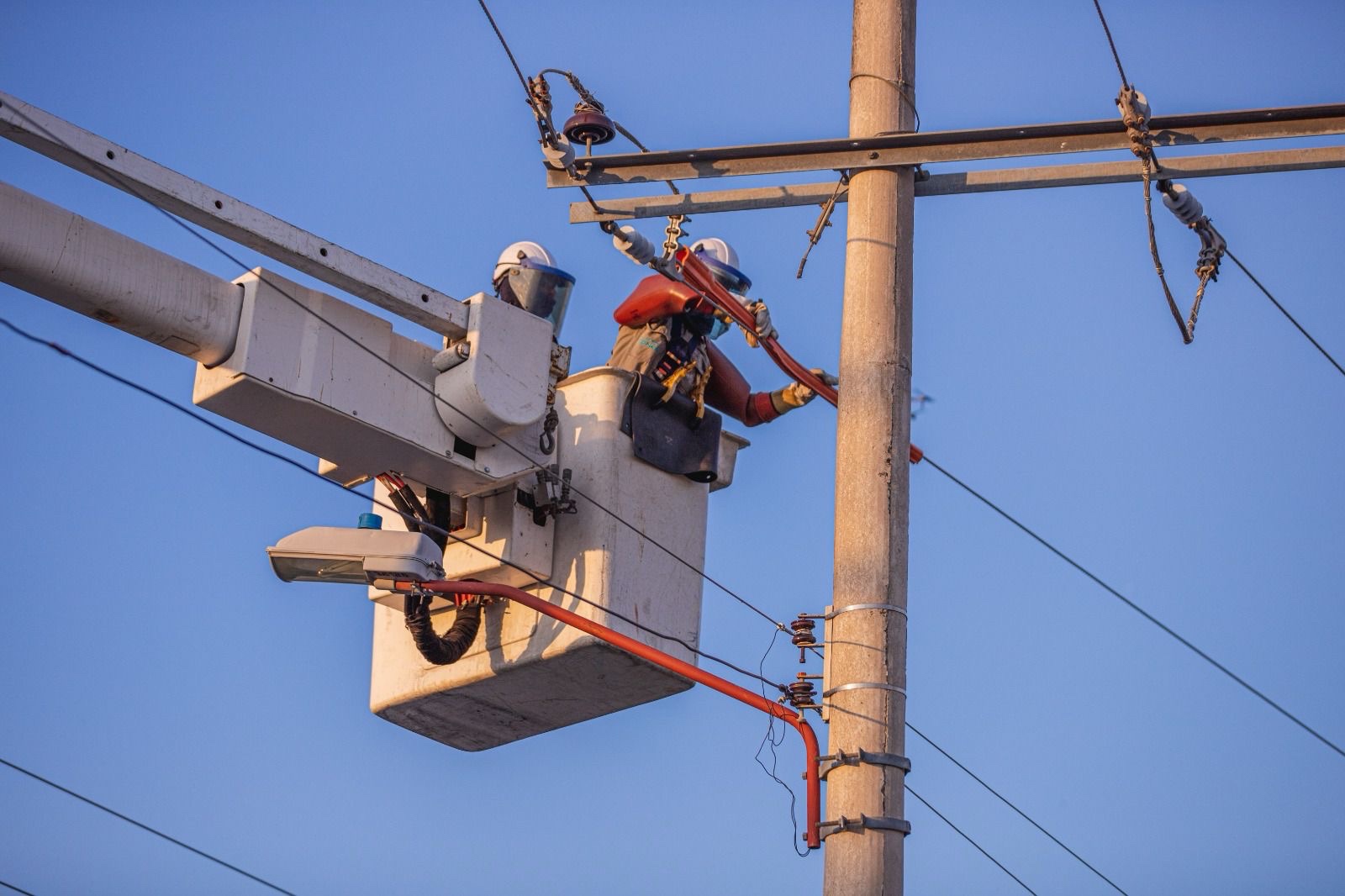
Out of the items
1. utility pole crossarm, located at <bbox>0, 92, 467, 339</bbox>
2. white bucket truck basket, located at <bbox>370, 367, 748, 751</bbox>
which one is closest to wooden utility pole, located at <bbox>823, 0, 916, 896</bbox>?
utility pole crossarm, located at <bbox>0, 92, 467, 339</bbox>

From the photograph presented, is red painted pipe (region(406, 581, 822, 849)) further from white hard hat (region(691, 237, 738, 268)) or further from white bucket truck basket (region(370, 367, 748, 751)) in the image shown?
white hard hat (region(691, 237, 738, 268))

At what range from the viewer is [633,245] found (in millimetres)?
10328

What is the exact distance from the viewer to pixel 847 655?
8844 millimetres

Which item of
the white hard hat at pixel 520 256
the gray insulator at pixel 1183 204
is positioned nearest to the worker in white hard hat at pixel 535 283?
the white hard hat at pixel 520 256

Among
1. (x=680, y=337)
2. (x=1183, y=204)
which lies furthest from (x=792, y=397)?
(x=1183, y=204)

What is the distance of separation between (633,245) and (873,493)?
201cm

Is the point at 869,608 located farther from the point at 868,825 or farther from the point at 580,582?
the point at 580,582

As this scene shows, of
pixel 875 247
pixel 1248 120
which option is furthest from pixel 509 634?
pixel 1248 120

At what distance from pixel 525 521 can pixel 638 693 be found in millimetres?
1146

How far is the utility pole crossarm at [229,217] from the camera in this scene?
28.6 feet

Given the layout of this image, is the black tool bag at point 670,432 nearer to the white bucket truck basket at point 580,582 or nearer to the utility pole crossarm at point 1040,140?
the white bucket truck basket at point 580,582

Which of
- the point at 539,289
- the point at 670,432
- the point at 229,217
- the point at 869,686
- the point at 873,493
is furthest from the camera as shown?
the point at 539,289

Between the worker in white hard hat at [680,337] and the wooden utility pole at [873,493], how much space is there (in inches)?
70.4

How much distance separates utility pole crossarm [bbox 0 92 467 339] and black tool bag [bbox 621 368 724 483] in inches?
58.0
